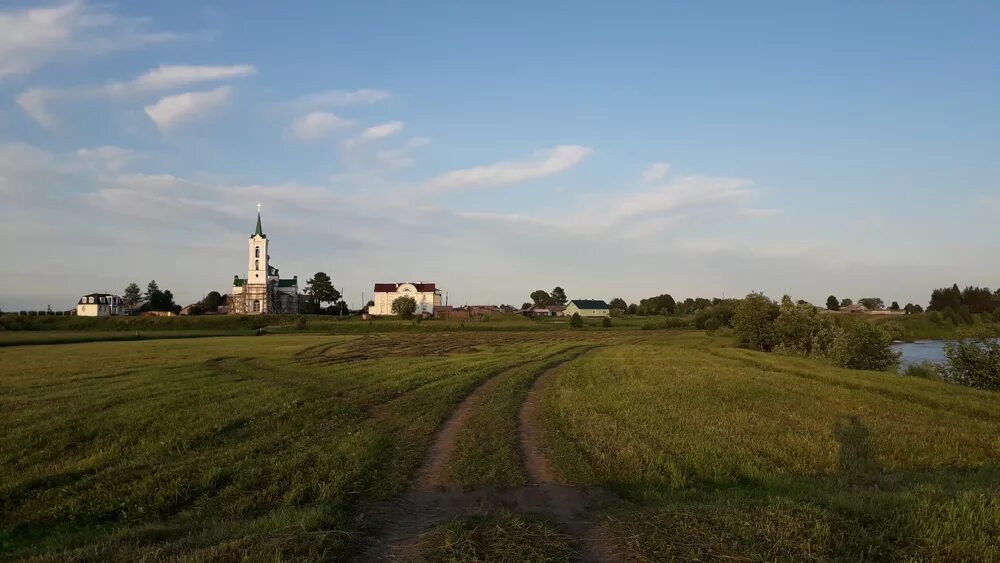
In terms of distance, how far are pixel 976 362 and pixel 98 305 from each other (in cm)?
15743

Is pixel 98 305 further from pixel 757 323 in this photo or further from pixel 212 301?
pixel 757 323

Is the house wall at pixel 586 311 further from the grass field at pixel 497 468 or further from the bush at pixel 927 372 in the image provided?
the grass field at pixel 497 468

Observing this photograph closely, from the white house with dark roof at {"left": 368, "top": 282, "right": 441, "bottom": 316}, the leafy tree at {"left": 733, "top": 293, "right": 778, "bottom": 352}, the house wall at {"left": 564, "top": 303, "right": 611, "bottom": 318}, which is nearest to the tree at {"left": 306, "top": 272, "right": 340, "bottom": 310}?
the white house with dark roof at {"left": 368, "top": 282, "right": 441, "bottom": 316}

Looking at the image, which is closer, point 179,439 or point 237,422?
point 179,439

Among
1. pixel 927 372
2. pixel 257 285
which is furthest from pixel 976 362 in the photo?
pixel 257 285

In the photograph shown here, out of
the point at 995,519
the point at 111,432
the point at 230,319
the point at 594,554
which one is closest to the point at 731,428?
the point at 995,519

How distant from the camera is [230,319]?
10400 centimetres

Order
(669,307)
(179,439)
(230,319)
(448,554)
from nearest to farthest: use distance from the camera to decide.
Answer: (448,554)
(179,439)
(230,319)
(669,307)

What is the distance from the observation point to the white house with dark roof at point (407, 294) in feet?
507

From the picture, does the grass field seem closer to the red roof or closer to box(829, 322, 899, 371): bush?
box(829, 322, 899, 371): bush

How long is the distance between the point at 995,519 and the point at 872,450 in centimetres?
719

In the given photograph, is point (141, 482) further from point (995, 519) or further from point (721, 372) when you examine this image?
point (721, 372)

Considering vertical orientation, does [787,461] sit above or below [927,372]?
above

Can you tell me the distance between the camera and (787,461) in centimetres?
1214
